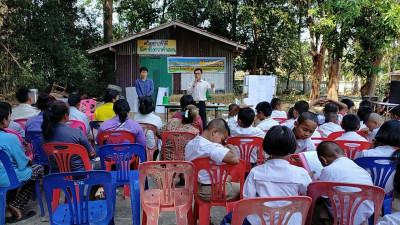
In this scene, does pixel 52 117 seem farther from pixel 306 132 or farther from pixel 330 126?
pixel 330 126

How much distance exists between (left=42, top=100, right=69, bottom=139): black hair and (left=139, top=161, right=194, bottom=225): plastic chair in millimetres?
1261

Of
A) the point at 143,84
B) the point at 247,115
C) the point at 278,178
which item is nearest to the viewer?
the point at 278,178

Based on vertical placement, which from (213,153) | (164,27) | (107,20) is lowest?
(213,153)

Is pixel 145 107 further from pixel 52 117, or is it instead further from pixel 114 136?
pixel 52 117

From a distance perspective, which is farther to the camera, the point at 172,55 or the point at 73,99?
the point at 172,55

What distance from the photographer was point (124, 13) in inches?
834

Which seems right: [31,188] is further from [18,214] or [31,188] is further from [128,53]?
[128,53]

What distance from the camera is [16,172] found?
2.99m

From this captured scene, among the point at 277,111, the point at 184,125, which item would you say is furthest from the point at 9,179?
→ the point at 277,111

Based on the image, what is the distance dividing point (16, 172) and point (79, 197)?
1.22m

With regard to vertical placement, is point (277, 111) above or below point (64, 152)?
above

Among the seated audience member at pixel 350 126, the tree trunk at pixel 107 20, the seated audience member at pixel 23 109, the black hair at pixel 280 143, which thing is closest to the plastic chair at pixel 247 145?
the seated audience member at pixel 350 126

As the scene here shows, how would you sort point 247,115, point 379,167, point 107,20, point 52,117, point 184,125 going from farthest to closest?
point 107,20 < point 184,125 < point 247,115 < point 52,117 < point 379,167

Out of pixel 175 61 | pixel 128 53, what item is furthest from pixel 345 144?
pixel 128 53
